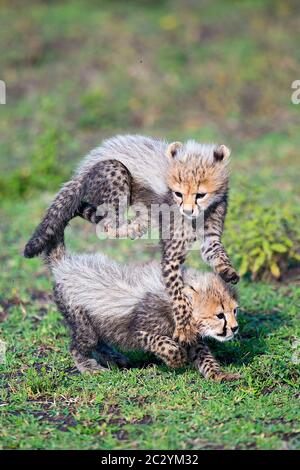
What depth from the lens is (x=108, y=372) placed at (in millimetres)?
5008

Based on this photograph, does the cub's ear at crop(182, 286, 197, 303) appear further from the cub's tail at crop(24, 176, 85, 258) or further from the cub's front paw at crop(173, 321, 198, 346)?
the cub's tail at crop(24, 176, 85, 258)

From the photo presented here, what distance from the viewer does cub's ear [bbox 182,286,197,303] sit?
483 centimetres

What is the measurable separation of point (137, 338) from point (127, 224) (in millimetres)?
693

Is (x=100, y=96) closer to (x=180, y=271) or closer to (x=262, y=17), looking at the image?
(x=262, y=17)

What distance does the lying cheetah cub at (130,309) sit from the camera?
15.7 feet

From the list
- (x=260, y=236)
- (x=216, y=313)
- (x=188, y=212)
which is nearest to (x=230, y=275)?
(x=216, y=313)

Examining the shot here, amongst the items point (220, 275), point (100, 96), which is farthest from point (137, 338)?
A: point (100, 96)

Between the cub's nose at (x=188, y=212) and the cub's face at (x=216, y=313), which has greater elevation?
the cub's nose at (x=188, y=212)

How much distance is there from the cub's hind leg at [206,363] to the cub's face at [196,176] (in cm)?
83

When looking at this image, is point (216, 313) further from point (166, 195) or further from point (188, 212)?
point (166, 195)

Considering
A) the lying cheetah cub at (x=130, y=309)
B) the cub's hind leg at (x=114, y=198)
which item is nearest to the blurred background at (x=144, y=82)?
the lying cheetah cub at (x=130, y=309)

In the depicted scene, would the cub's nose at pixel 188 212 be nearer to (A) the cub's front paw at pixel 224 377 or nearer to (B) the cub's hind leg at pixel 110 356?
(A) the cub's front paw at pixel 224 377

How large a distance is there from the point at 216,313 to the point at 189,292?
0.67 feet

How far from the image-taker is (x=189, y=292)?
484 centimetres
